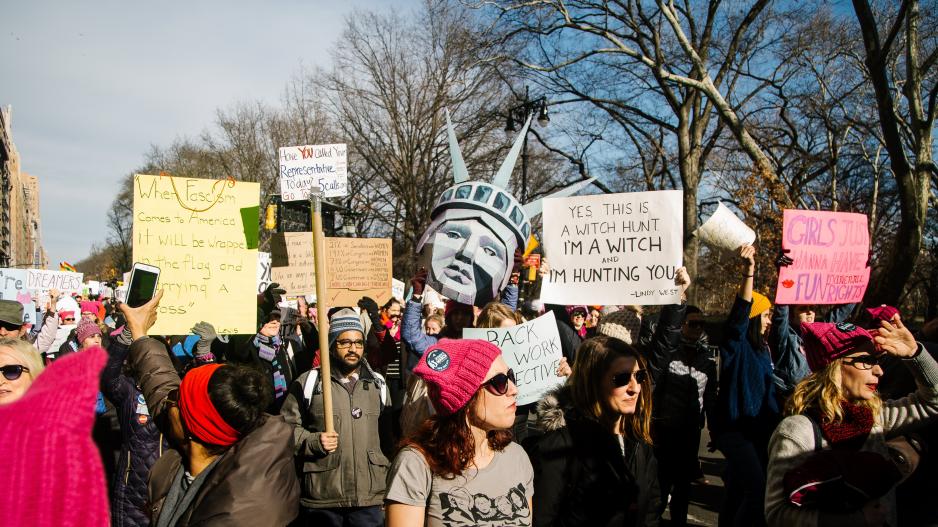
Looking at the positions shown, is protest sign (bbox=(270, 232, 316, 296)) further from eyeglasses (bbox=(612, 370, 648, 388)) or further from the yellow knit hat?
eyeglasses (bbox=(612, 370, 648, 388))

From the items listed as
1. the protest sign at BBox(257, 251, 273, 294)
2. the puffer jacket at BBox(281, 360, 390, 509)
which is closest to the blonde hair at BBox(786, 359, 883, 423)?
the puffer jacket at BBox(281, 360, 390, 509)

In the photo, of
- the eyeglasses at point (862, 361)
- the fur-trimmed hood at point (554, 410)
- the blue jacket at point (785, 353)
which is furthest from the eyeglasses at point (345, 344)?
the blue jacket at point (785, 353)

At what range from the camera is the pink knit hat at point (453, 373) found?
8.48 ft

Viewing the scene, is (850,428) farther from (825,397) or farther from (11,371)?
(11,371)

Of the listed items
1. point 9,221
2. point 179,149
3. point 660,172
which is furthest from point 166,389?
point 9,221

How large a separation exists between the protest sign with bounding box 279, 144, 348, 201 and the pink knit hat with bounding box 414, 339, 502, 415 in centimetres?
288

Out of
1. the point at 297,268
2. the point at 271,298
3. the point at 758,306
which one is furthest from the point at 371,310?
the point at 758,306

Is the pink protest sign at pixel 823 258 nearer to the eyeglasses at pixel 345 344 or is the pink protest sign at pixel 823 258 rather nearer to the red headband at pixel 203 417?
the eyeglasses at pixel 345 344

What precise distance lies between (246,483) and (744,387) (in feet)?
11.5

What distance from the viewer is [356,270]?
7.11 meters

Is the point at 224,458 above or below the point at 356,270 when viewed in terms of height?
below

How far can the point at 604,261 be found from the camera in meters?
4.88

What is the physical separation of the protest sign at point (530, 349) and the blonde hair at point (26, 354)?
2.44 metres

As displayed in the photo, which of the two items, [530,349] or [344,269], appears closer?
[530,349]
